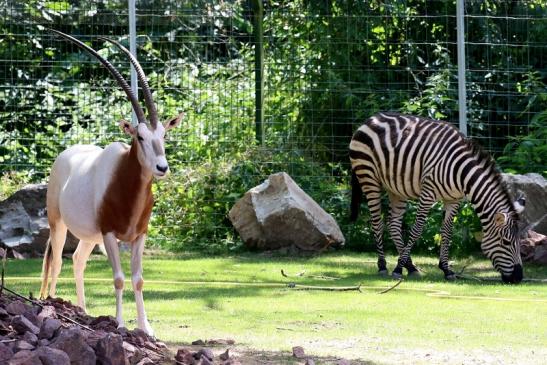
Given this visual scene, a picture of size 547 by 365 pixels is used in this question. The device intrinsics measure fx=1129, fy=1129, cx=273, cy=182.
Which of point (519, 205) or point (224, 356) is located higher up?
point (519, 205)

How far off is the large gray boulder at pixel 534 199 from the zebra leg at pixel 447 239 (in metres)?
1.14

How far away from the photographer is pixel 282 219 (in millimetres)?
13133

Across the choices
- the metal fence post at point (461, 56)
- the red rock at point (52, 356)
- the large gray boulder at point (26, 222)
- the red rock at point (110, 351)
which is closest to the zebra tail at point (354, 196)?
the metal fence post at point (461, 56)

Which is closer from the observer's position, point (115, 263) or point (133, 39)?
point (115, 263)

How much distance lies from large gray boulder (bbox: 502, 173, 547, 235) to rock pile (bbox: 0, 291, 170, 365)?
23.5 ft

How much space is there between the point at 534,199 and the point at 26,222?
19.2 ft

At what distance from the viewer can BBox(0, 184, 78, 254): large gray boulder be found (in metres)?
12.8

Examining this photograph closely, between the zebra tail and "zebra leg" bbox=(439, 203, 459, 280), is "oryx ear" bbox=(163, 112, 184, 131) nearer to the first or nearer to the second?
"zebra leg" bbox=(439, 203, 459, 280)

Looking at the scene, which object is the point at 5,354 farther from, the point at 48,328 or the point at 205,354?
the point at 205,354

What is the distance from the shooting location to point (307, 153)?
14633 mm

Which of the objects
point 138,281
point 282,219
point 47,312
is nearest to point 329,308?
point 138,281

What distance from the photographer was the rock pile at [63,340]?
5.65 m

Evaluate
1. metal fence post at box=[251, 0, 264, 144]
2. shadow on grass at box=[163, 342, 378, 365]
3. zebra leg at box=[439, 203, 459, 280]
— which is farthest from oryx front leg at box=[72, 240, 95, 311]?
metal fence post at box=[251, 0, 264, 144]

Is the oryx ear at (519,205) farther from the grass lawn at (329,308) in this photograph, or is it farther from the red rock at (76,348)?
the red rock at (76,348)
